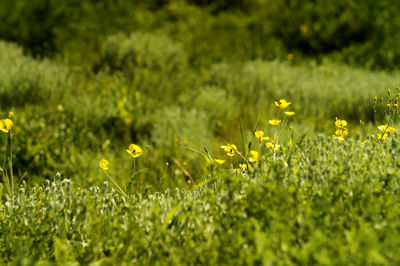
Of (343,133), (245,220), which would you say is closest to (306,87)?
(343,133)

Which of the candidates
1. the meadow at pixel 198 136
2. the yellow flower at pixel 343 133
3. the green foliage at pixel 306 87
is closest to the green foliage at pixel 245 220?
the meadow at pixel 198 136

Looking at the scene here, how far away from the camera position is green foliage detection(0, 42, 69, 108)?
540 centimetres

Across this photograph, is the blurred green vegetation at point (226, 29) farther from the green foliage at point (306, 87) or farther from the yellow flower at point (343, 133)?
the yellow flower at point (343, 133)

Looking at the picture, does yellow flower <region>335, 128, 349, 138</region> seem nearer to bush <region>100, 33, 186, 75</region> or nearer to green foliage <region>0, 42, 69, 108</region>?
green foliage <region>0, 42, 69, 108</region>

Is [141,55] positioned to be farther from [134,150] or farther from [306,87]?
[134,150]

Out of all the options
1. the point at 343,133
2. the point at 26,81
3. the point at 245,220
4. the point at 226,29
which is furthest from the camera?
the point at 226,29

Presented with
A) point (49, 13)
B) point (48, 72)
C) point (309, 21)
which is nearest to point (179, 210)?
point (48, 72)

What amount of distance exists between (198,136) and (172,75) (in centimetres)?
237

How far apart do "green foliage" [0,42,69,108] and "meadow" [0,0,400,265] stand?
28mm

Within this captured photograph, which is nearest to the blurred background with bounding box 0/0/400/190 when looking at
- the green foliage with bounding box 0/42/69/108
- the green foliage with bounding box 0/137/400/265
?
the green foliage with bounding box 0/42/69/108

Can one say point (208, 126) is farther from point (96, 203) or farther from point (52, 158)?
point (96, 203)

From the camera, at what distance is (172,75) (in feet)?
22.9

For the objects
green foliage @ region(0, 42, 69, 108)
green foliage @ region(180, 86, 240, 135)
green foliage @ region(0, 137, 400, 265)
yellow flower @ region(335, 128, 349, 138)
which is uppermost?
yellow flower @ region(335, 128, 349, 138)

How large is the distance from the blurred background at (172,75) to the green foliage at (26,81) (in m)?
0.02
